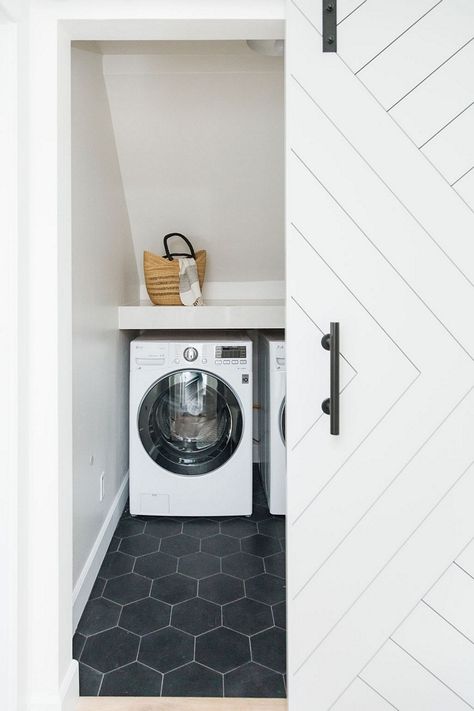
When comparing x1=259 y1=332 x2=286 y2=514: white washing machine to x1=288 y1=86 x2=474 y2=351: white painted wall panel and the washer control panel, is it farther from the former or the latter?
x1=288 y1=86 x2=474 y2=351: white painted wall panel

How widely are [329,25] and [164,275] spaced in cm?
163

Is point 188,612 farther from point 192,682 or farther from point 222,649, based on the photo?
point 192,682

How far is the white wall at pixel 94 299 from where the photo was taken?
1953 mm

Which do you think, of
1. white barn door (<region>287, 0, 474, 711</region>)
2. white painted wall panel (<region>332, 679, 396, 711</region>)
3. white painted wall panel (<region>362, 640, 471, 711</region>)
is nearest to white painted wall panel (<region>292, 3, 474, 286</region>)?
white barn door (<region>287, 0, 474, 711</region>)

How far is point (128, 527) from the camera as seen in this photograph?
8.94 ft

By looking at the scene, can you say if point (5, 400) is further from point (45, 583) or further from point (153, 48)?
point (153, 48)

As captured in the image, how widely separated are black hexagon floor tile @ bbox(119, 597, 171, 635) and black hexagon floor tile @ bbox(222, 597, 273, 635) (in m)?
0.24

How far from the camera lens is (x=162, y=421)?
2.80 metres

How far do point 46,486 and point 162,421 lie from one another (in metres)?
1.37

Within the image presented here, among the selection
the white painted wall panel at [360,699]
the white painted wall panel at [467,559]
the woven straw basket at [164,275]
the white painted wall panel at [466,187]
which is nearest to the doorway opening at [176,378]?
the woven straw basket at [164,275]

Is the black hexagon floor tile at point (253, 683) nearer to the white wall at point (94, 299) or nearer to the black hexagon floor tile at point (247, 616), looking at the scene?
the black hexagon floor tile at point (247, 616)

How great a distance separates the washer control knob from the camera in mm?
2750

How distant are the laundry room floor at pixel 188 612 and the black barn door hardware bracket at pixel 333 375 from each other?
92cm

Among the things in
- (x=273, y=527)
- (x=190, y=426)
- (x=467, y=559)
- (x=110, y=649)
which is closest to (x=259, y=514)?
(x=273, y=527)
